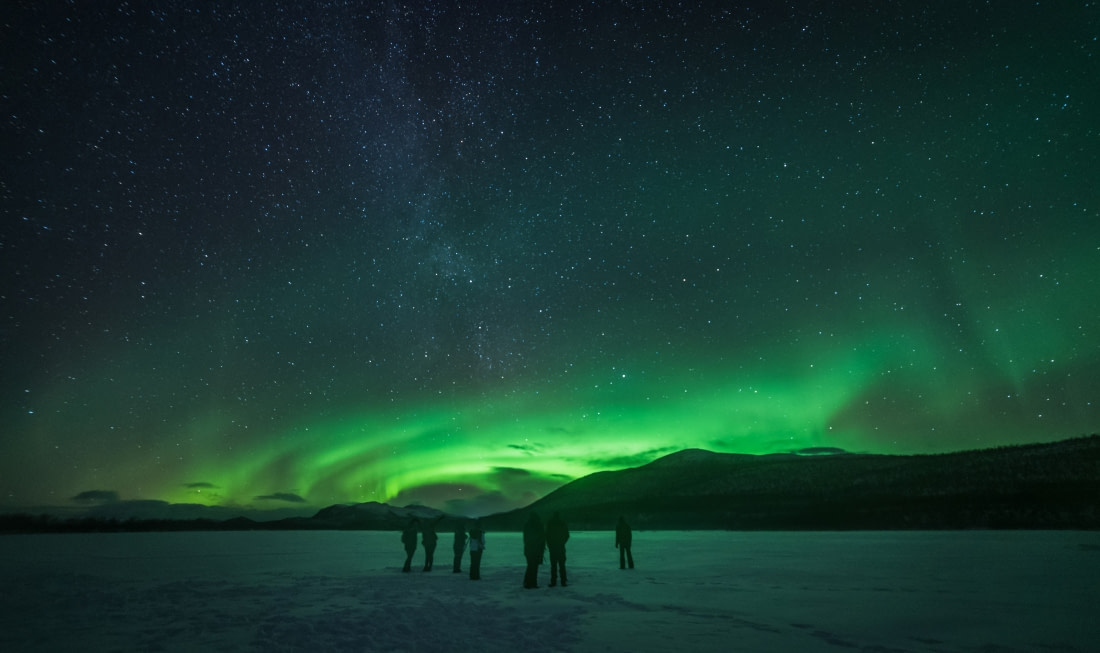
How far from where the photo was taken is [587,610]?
12078 millimetres

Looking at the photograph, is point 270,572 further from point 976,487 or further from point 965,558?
point 976,487

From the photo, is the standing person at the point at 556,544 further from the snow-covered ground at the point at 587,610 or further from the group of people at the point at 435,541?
the group of people at the point at 435,541

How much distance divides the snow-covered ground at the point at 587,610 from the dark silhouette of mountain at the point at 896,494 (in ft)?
166

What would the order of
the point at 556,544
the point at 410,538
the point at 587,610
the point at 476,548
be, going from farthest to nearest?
the point at 410,538 → the point at 476,548 → the point at 556,544 → the point at 587,610

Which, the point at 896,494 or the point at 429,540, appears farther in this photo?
the point at 896,494

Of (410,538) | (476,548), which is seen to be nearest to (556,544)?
(476,548)

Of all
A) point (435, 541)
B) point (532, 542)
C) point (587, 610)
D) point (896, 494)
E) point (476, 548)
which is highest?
point (896, 494)

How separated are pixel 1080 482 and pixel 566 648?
Answer: 10420 centimetres

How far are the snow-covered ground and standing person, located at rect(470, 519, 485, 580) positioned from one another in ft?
1.10

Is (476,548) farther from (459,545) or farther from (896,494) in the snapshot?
(896,494)

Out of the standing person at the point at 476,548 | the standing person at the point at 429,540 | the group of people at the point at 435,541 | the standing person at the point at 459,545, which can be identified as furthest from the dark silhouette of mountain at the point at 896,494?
the standing person at the point at 476,548

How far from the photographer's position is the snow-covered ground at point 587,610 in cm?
918

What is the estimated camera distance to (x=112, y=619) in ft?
39.3

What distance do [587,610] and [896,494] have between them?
122088mm
